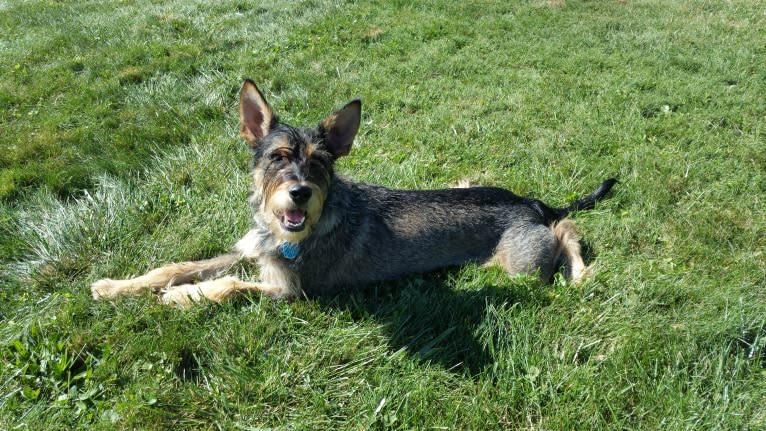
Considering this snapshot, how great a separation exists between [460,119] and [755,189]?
3.70 meters

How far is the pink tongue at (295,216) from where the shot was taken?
359cm

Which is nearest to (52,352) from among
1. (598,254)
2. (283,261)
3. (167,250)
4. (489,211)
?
(167,250)

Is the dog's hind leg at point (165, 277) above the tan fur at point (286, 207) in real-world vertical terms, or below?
below

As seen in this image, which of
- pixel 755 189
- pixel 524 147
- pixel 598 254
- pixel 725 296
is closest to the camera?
pixel 725 296

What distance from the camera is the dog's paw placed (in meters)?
3.82

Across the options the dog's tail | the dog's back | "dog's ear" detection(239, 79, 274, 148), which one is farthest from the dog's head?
the dog's tail

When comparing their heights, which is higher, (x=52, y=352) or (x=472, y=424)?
(x=52, y=352)

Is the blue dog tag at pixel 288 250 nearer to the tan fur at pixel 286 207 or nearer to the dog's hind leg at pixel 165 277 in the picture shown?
the tan fur at pixel 286 207

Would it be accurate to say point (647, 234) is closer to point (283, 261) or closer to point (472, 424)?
point (472, 424)

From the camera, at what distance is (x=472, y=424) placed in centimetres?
303

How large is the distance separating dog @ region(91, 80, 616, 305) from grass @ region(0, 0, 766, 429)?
0.65 ft

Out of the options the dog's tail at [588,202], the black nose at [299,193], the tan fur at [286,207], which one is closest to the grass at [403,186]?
the dog's tail at [588,202]

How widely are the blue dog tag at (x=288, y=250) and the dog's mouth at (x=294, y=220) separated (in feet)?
1.00

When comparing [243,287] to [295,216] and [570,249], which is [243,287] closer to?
[295,216]
